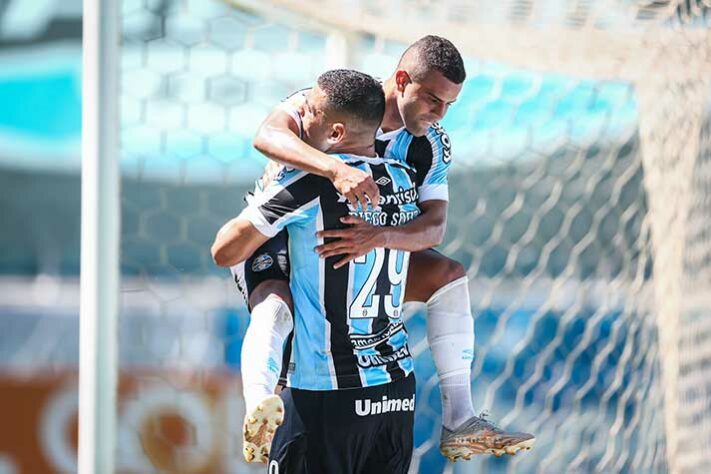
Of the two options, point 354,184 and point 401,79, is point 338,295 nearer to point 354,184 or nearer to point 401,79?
point 354,184

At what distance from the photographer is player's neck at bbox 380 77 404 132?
2375 mm


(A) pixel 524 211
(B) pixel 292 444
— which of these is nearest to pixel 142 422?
(B) pixel 292 444

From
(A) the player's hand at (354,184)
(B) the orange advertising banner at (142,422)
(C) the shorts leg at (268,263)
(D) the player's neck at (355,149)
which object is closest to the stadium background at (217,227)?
(B) the orange advertising banner at (142,422)

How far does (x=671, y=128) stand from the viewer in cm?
415

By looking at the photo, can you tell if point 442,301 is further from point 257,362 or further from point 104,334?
point 104,334

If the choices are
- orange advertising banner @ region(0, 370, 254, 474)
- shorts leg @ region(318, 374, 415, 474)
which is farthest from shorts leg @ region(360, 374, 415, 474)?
orange advertising banner @ region(0, 370, 254, 474)

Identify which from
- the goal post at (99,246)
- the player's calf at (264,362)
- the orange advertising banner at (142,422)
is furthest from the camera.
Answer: the orange advertising banner at (142,422)

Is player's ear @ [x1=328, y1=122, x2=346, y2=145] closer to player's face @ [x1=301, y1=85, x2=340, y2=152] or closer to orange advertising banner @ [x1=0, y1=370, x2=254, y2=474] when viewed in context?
player's face @ [x1=301, y1=85, x2=340, y2=152]

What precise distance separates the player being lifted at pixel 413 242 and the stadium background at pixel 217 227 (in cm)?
85

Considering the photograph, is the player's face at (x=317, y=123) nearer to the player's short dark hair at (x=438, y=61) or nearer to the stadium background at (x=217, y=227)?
the player's short dark hair at (x=438, y=61)

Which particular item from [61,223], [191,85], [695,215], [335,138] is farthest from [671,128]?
[61,223]

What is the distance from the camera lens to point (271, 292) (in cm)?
227

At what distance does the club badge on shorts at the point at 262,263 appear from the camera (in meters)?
2.31

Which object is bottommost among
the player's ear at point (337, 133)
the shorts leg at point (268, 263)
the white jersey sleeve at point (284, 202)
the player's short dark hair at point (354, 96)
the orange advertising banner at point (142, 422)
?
the orange advertising banner at point (142, 422)
